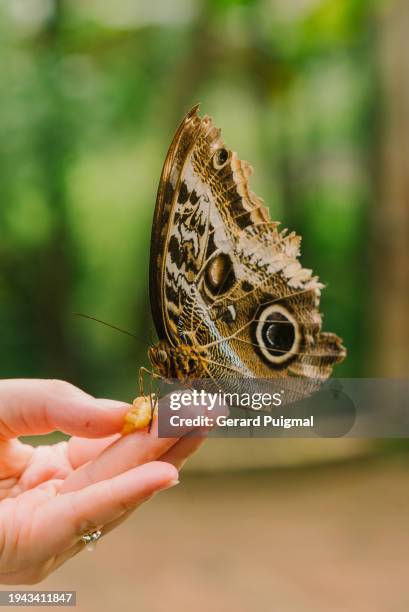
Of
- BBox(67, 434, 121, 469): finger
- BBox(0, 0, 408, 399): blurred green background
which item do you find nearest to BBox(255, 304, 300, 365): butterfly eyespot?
BBox(67, 434, 121, 469): finger

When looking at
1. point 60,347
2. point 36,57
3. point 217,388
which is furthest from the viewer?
point 60,347

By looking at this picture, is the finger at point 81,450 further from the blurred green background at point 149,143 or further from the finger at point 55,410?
the blurred green background at point 149,143

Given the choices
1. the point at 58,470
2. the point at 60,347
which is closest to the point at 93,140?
the point at 60,347

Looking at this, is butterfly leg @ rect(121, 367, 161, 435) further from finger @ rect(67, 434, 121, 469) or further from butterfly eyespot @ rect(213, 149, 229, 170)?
butterfly eyespot @ rect(213, 149, 229, 170)

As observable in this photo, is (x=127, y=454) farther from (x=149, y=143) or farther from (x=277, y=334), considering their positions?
(x=149, y=143)

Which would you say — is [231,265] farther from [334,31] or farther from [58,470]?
[334,31]

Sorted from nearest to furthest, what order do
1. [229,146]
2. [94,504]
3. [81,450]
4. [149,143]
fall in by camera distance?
[94,504] < [81,450] < [229,146] < [149,143]

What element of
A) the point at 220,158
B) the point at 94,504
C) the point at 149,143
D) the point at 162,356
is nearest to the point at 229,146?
the point at 149,143
